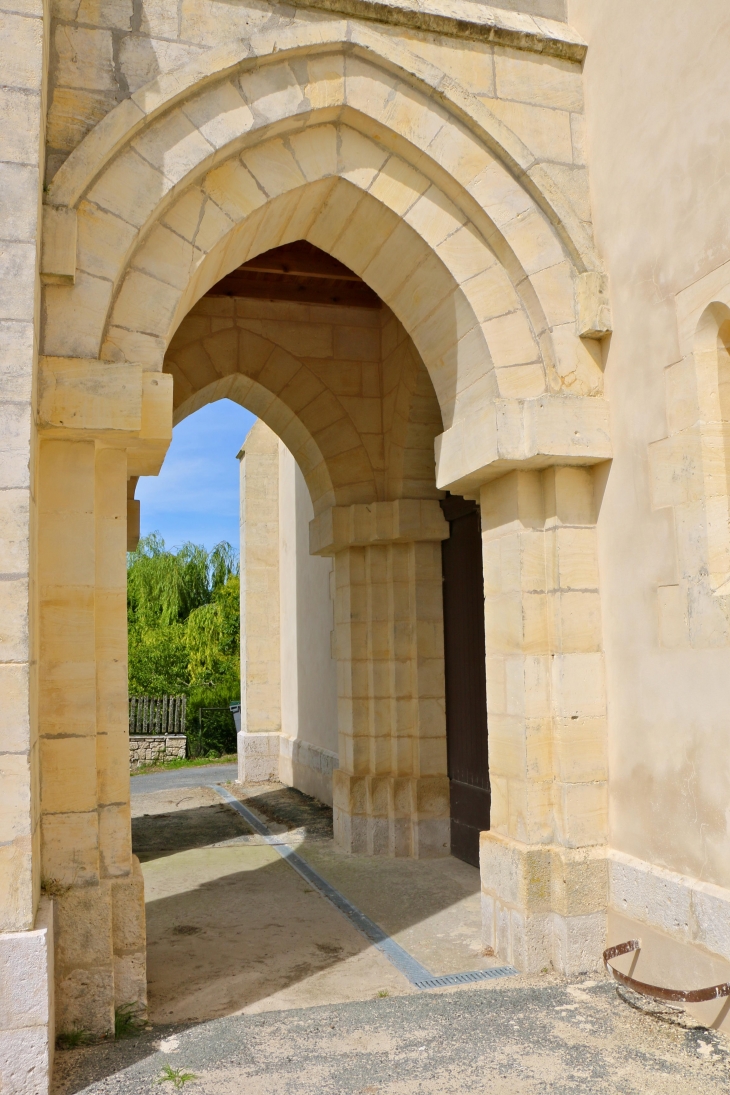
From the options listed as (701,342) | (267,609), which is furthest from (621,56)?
(267,609)

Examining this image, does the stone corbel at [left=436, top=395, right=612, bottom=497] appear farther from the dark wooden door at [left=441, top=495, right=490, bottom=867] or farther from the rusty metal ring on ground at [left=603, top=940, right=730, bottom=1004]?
the rusty metal ring on ground at [left=603, top=940, right=730, bottom=1004]

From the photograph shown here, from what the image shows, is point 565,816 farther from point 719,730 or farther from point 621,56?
point 621,56

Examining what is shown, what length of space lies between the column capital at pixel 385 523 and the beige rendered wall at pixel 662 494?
2388mm

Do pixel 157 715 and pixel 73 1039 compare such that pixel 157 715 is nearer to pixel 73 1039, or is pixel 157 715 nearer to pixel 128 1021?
pixel 128 1021

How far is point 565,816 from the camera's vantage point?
3953mm

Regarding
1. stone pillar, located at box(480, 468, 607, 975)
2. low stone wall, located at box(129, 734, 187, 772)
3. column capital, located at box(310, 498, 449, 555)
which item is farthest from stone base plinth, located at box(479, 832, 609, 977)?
low stone wall, located at box(129, 734, 187, 772)

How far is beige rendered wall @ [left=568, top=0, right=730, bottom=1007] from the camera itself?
133 inches

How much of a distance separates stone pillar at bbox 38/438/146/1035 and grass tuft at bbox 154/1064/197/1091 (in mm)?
380

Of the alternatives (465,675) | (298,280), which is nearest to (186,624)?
(298,280)

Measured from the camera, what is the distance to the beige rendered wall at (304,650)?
859 cm

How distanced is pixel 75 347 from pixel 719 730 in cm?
288

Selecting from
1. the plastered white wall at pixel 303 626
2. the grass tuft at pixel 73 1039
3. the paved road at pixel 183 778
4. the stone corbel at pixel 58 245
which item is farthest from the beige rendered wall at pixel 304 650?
the grass tuft at pixel 73 1039

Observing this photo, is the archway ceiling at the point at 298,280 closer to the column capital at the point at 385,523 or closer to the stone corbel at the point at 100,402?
the column capital at the point at 385,523

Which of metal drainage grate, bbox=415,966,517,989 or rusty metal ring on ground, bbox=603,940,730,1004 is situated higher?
rusty metal ring on ground, bbox=603,940,730,1004
